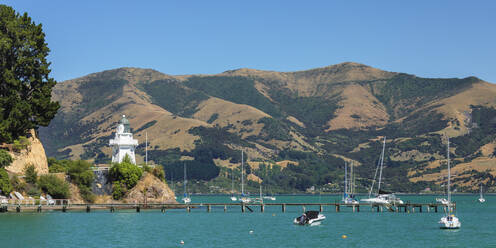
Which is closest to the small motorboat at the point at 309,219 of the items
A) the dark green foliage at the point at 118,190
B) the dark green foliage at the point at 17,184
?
the dark green foliage at the point at 118,190

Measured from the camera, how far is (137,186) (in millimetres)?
143500

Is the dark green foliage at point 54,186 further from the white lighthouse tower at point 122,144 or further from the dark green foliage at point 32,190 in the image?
the white lighthouse tower at point 122,144

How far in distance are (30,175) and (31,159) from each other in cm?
472

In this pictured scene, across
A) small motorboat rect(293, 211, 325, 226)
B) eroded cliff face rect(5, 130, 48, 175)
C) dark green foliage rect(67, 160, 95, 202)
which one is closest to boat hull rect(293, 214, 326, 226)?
small motorboat rect(293, 211, 325, 226)

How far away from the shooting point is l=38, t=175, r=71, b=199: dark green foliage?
4983 inches

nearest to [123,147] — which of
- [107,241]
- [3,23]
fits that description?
[3,23]

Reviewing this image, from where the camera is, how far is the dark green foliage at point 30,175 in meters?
123

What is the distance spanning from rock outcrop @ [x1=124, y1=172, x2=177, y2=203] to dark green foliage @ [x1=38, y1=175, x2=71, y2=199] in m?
14.3

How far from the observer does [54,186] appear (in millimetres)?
128625

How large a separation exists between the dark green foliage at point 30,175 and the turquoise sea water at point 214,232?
23.9 ft

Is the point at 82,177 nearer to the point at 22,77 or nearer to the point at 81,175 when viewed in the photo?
the point at 81,175

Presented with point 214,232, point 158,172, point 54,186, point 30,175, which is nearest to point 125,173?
point 158,172

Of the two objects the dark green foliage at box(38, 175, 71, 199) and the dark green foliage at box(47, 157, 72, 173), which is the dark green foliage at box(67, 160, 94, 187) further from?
the dark green foliage at box(38, 175, 71, 199)

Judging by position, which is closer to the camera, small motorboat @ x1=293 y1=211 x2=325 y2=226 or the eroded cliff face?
small motorboat @ x1=293 y1=211 x2=325 y2=226
